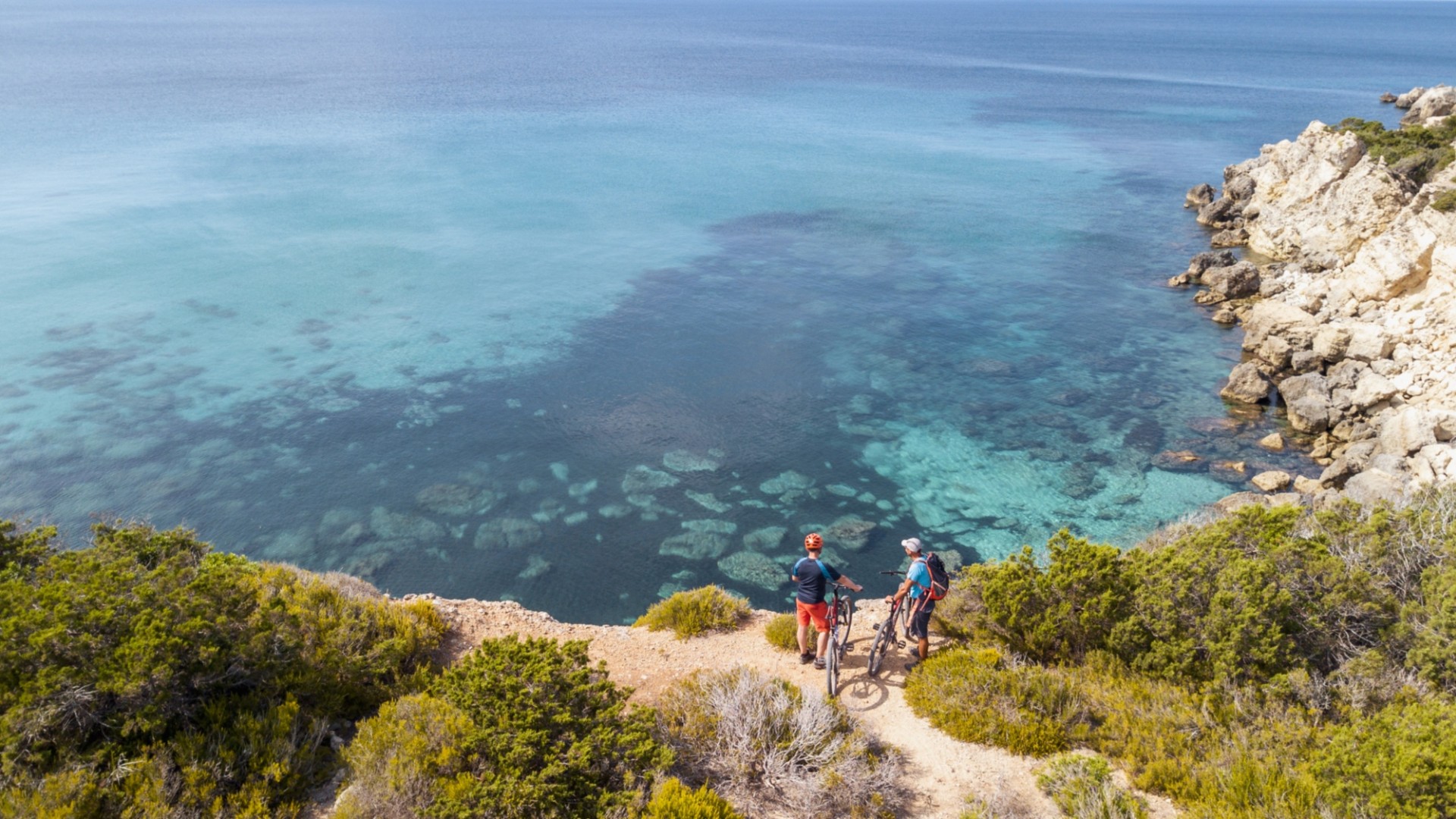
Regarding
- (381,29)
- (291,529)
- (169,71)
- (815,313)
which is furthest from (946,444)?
(381,29)

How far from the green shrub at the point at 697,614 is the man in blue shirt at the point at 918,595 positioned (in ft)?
10.2

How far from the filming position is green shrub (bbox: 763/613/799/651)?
12.4 m

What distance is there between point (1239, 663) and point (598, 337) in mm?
26211

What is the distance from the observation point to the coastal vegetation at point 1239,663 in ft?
26.0

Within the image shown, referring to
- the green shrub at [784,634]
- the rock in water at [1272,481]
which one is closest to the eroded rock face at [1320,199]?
the rock in water at [1272,481]

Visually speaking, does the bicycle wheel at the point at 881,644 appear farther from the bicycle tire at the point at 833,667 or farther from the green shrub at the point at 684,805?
the green shrub at the point at 684,805

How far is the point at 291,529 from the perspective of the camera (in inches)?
837

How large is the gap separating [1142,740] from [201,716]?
10.1 meters

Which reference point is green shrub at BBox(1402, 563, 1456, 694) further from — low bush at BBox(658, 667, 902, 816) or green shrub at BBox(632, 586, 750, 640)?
green shrub at BBox(632, 586, 750, 640)

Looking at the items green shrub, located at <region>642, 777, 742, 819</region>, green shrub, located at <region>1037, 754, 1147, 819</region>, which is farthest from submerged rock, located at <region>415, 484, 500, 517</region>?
green shrub, located at <region>1037, 754, 1147, 819</region>

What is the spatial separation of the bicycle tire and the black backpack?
4.64 feet

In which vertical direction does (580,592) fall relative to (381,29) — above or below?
below

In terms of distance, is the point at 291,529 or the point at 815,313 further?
the point at 815,313

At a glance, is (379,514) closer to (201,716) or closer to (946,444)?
(201,716)
